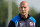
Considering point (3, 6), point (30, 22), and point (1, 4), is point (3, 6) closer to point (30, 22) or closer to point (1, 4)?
point (1, 4)

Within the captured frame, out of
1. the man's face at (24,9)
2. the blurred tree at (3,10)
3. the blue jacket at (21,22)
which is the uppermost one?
the man's face at (24,9)

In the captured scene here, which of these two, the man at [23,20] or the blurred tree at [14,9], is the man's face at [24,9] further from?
the blurred tree at [14,9]

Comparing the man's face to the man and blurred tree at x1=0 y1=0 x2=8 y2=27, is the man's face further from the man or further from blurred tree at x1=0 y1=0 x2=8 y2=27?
blurred tree at x1=0 y1=0 x2=8 y2=27

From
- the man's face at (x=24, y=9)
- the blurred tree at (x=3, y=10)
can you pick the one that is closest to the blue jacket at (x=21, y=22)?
the man's face at (x=24, y=9)

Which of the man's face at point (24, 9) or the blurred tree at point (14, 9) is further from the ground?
the man's face at point (24, 9)

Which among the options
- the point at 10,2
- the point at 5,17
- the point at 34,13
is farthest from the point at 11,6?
the point at 34,13

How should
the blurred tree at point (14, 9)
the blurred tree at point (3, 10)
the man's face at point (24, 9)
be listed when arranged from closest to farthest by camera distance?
1. the man's face at point (24, 9)
2. the blurred tree at point (14, 9)
3. the blurred tree at point (3, 10)

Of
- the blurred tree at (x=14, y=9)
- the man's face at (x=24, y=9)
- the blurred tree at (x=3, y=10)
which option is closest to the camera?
the man's face at (x=24, y=9)

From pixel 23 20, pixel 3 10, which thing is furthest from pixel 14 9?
pixel 23 20

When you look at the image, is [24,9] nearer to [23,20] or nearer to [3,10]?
[23,20]

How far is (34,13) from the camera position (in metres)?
19.3

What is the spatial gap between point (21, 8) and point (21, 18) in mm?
192

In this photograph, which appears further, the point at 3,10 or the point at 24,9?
the point at 3,10

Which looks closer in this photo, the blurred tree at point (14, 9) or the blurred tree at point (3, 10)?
the blurred tree at point (14, 9)
